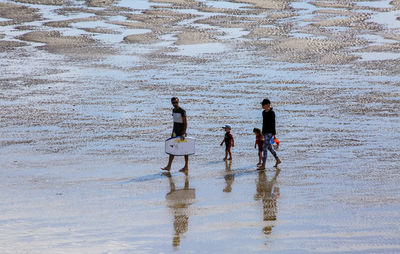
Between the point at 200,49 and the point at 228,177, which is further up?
the point at 200,49

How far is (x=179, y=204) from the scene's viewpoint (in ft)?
35.3

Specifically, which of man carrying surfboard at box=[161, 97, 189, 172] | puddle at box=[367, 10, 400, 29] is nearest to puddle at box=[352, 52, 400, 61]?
puddle at box=[367, 10, 400, 29]

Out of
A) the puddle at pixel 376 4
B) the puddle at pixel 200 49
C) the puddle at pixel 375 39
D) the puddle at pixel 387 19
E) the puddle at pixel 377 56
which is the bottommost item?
the puddle at pixel 377 56

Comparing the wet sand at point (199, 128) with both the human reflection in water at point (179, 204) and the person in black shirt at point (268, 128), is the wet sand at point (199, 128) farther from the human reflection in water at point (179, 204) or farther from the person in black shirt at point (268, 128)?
the person in black shirt at point (268, 128)

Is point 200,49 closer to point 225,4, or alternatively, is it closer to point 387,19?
point 387,19

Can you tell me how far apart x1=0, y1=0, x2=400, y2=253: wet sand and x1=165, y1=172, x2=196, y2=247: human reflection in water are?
40 mm

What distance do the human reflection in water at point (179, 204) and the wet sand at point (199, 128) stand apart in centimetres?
4

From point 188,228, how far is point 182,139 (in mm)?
3962

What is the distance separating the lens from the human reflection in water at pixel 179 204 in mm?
9321

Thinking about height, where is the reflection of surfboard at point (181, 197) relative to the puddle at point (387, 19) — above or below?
below

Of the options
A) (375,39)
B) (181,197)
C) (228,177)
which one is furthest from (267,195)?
(375,39)

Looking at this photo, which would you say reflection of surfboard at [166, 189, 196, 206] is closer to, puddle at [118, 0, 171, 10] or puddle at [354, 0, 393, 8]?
puddle at [118, 0, 171, 10]

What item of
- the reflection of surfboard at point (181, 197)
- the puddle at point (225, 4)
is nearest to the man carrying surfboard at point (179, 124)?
the reflection of surfboard at point (181, 197)

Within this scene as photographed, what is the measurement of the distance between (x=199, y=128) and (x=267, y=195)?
5938 millimetres
